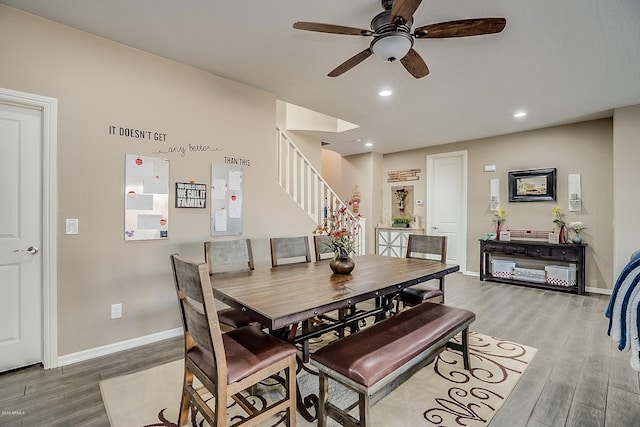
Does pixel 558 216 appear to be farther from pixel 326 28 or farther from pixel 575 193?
pixel 326 28

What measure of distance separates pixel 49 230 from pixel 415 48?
3443 mm

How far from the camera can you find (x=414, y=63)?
233 cm

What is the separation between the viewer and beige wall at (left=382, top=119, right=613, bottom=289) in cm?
471

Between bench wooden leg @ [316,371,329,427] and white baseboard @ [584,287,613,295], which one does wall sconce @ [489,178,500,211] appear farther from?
bench wooden leg @ [316,371,329,427]

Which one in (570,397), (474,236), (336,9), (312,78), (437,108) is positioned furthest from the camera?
(474,236)

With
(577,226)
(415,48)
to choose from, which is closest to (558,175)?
(577,226)

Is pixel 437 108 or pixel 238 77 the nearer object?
pixel 238 77

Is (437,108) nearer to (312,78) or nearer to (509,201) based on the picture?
(312,78)

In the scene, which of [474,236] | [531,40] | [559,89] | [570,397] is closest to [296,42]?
[531,40]

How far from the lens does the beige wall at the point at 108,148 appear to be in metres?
2.43

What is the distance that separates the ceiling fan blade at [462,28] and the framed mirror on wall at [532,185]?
170 inches

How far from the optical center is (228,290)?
1.90m

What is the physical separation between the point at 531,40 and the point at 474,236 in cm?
423

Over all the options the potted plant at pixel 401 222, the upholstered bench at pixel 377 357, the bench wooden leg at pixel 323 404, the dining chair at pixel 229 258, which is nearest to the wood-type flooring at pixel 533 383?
the upholstered bench at pixel 377 357
